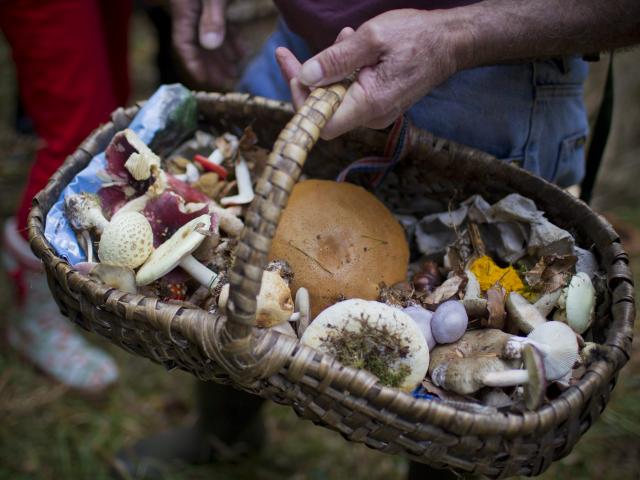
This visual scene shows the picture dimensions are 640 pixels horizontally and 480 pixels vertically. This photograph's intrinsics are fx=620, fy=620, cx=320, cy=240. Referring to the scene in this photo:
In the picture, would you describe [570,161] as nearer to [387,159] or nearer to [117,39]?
[387,159]

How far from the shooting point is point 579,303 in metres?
1.00

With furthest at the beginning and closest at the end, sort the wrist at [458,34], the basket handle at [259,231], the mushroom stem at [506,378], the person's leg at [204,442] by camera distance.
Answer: the person's leg at [204,442] < the wrist at [458,34] < the mushroom stem at [506,378] < the basket handle at [259,231]

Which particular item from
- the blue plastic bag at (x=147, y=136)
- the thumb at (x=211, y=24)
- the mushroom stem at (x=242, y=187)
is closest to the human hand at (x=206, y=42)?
the thumb at (x=211, y=24)

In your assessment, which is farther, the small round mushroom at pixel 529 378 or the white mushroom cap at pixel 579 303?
the white mushroom cap at pixel 579 303

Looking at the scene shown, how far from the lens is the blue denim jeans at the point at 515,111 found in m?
1.23

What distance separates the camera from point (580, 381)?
868 millimetres

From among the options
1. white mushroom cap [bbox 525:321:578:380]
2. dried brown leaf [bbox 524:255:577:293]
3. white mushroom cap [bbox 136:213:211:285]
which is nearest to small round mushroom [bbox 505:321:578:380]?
white mushroom cap [bbox 525:321:578:380]

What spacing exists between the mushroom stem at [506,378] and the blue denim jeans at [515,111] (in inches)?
21.5

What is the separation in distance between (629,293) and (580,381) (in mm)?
194

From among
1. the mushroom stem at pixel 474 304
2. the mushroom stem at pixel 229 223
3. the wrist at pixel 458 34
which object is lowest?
the mushroom stem at pixel 474 304

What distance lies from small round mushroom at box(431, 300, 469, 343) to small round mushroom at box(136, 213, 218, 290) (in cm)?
37

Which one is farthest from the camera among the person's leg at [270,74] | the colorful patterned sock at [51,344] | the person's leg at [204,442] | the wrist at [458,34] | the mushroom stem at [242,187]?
the colorful patterned sock at [51,344]

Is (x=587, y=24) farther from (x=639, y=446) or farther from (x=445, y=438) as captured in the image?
(x=639, y=446)

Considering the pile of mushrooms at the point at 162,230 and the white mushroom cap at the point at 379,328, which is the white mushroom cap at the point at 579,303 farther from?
the pile of mushrooms at the point at 162,230
